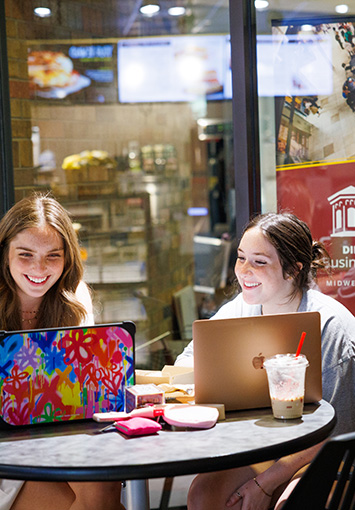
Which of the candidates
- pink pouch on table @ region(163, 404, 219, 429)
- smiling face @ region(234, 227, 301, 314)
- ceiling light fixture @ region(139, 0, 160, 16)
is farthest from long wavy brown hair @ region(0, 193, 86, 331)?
ceiling light fixture @ region(139, 0, 160, 16)

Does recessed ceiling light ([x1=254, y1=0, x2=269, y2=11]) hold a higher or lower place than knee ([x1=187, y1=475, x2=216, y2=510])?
higher

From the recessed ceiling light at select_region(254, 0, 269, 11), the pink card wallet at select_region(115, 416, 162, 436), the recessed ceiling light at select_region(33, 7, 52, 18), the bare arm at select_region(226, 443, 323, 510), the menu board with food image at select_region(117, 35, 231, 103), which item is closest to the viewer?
the pink card wallet at select_region(115, 416, 162, 436)

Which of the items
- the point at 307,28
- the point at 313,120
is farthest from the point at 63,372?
the point at 307,28

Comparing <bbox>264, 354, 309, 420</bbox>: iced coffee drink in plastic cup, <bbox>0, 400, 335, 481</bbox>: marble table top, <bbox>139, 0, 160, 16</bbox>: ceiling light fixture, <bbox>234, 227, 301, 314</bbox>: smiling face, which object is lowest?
<bbox>0, 400, 335, 481</bbox>: marble table top

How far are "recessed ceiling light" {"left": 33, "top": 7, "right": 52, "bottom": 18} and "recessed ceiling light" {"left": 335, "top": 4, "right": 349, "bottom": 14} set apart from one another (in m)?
1.78

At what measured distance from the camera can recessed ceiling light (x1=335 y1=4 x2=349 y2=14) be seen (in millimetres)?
2623

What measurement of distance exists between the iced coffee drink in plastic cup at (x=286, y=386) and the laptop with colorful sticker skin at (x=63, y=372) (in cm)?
33

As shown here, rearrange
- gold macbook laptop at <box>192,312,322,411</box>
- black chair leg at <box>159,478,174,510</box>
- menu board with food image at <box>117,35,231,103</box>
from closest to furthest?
gold macbook laptop at <box>192,312,322,411</box>, black chair leg at <box>159,478,174,510</box>, menu board with food image at <box>117,35,231,103</box>

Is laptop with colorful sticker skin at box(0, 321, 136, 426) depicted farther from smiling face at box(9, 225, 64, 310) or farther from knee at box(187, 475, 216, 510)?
smiling face at box(9, 225, 64, 310)

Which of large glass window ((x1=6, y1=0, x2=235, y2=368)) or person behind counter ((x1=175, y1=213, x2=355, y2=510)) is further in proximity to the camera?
large glass window ((x1=6, y1=0, x2=235, y2=368))

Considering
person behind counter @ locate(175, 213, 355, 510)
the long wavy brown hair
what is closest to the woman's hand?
person behind counter @ locate(175, 213, 355, 510)

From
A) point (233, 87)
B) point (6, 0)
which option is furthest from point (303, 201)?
point (6, 0)

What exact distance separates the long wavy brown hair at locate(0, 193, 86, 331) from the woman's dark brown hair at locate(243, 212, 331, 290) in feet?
1.85

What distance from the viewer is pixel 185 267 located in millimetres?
5980
